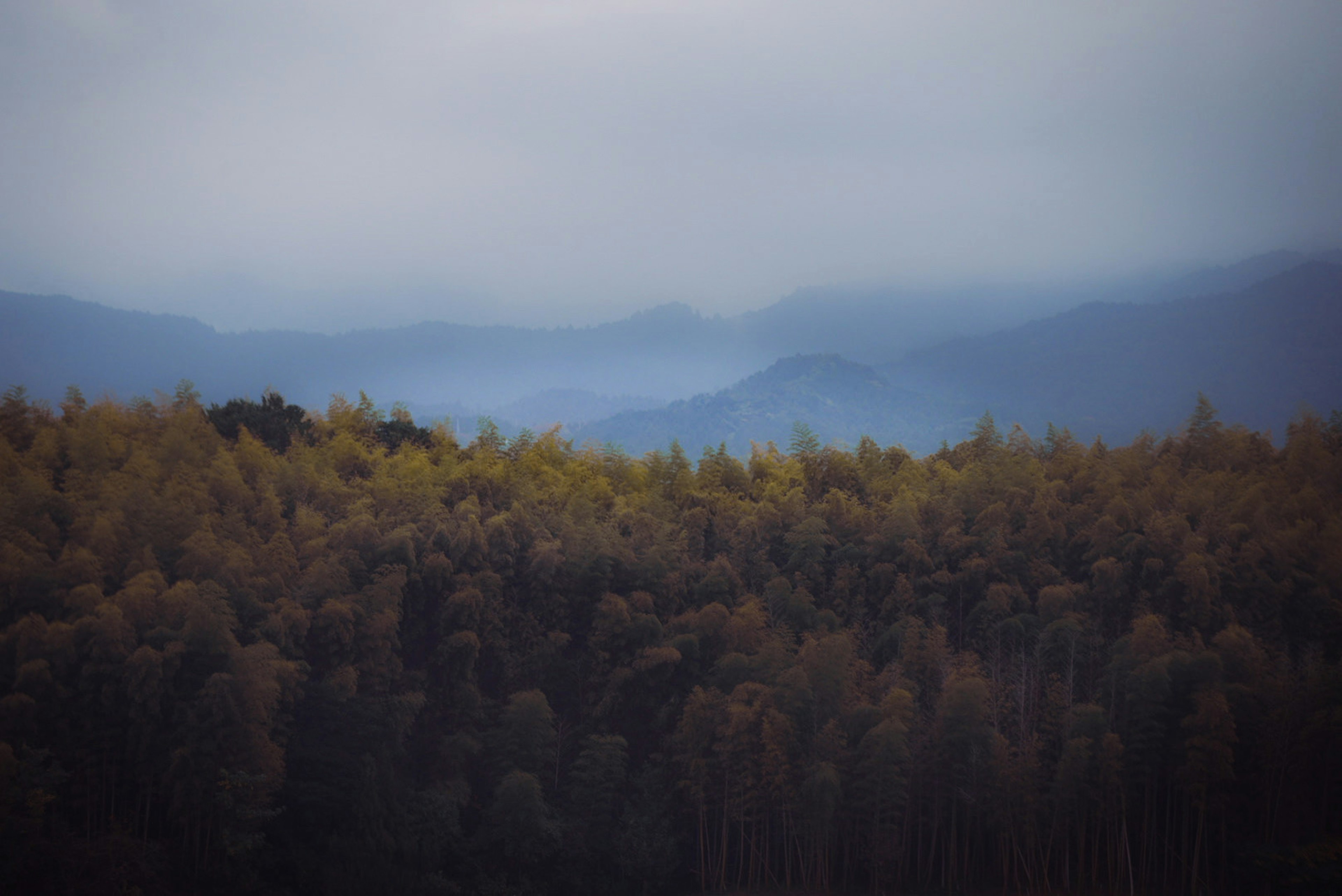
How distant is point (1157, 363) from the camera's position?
127 feet

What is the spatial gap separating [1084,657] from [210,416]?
18482 mm

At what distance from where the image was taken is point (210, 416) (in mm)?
19328

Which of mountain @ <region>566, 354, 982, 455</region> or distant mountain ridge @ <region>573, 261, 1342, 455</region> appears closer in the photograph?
distant mountain ridge @ <region>573, 261, 1342, 455</region>

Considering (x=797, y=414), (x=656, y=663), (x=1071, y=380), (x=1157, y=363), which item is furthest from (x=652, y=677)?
(x=1071, y=380)

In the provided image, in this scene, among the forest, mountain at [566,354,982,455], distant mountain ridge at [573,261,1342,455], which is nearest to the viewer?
the forest

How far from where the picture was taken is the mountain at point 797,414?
43.8 m

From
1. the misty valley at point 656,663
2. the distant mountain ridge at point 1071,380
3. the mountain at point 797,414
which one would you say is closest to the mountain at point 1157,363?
the distant mountain ridge at point 1071,380

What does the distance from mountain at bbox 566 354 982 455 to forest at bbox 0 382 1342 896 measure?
2513 cm

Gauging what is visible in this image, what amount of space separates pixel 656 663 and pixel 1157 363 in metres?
33.1

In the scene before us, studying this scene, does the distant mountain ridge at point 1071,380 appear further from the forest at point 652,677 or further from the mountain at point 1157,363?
the forest at point 652,677

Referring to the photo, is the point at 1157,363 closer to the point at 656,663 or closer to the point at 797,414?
the point at 797,414

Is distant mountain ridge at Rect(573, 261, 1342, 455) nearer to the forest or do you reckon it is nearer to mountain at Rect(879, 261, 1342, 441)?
mountain at Rect(879, 261, 1342, 441)

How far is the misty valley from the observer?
12234mm

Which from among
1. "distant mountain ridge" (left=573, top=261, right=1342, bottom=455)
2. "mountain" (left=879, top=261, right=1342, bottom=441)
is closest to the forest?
"mountain" (left=879, top=261, right=1342, bottom=441)
